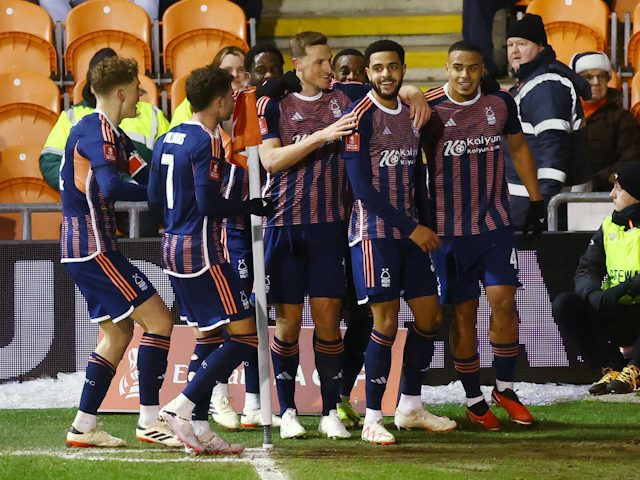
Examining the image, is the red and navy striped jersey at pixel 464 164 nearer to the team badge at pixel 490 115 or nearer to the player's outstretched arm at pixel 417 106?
the team badge at pixel 490 115

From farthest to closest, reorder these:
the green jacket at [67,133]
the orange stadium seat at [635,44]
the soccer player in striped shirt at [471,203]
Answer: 1. the orange stadium seat at [635,44]
2. the green jacket at [67,133]
3. the soccer player in striped shirt at [471,203]

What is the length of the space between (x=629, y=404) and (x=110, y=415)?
3.16 metres

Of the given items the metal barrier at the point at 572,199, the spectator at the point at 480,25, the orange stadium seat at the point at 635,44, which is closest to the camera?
the metal barrier at the point at 572,199

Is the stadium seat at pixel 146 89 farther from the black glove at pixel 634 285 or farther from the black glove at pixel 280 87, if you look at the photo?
the black glove at pixel 634 285

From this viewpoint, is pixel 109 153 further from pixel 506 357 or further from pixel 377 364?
pixel 506 357

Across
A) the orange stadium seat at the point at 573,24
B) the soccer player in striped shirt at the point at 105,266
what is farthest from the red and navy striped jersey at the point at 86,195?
the orange stadium seat at the point at 573,24

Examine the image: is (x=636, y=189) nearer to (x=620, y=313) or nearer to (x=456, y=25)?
(x=620, y=313)

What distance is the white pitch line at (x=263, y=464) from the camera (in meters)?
5.57

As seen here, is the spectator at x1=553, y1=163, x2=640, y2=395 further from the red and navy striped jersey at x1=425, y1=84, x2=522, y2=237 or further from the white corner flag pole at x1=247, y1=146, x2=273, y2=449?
the white corner flag pole at x1=247, y1=146, x2=273, y2=449

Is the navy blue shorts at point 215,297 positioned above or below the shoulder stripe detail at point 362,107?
below

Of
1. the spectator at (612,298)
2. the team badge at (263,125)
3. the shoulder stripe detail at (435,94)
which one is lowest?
the spectator at (612,298)

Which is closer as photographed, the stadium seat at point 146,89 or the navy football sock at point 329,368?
the navy football sock at point 329,368

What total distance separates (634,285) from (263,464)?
3.26 m

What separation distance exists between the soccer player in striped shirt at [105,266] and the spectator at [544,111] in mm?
2845
